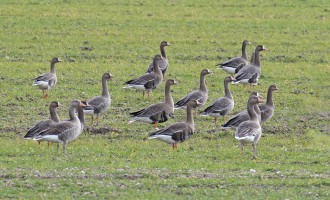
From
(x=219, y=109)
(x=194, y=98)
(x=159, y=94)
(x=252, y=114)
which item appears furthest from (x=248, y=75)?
(x=252, y=114)

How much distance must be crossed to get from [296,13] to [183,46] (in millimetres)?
10772

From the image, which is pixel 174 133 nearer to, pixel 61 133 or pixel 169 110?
pixel 61 133

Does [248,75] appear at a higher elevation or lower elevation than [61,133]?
lower

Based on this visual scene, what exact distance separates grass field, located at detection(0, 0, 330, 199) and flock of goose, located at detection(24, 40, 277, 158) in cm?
36

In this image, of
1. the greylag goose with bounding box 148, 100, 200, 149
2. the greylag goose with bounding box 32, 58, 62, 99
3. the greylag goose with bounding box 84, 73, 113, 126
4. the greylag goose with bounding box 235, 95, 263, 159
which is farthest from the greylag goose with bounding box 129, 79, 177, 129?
the greylag goose with bounding box 32, 58, 62, 99

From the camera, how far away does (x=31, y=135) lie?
19609mm

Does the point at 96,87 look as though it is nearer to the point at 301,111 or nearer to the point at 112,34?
the point at 301,111

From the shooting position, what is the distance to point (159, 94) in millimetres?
27188

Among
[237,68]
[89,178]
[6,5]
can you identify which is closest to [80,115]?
[89,178]

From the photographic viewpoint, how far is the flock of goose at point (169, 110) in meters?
19.4

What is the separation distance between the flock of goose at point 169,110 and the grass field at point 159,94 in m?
0.36

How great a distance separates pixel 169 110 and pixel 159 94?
422cm

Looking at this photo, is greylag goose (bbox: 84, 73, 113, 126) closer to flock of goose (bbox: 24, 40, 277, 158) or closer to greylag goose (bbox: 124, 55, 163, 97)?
flock of goose (bbox: 24, 40, 277, 158)

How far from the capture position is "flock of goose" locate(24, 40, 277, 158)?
764 inches
